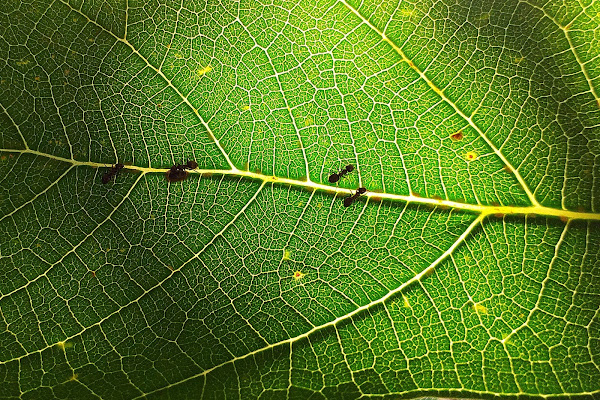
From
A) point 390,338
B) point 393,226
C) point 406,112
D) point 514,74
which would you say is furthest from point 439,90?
point 390,338

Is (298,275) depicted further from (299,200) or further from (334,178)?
(334,178)

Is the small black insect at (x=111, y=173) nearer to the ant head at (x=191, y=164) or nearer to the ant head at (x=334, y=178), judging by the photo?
the ant head at (x=191, y=164)

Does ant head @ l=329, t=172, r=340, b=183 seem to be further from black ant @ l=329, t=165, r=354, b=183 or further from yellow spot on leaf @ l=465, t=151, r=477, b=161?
yellow spot on leaf @ l=465, t=151, r=477, b=161

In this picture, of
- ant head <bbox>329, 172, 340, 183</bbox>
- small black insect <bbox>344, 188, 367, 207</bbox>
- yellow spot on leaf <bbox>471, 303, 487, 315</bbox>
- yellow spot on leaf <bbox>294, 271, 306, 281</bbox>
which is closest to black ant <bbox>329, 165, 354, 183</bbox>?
ant head <bbox>329, 172, 340, 183</bbox>

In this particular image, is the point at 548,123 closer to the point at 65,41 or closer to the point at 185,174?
the point at 185,174

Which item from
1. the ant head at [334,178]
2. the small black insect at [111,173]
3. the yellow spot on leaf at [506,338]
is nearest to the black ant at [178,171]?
the small black insect at [111,173]

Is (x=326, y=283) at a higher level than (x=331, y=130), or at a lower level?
lower
